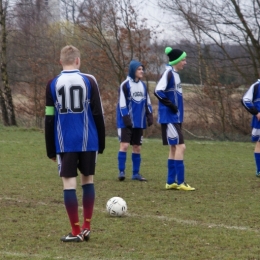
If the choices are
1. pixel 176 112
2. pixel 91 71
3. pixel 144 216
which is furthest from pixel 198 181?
pixel 91 71

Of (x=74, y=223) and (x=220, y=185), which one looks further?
(x=220, y=185)

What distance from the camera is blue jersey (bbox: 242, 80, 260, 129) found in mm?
10320

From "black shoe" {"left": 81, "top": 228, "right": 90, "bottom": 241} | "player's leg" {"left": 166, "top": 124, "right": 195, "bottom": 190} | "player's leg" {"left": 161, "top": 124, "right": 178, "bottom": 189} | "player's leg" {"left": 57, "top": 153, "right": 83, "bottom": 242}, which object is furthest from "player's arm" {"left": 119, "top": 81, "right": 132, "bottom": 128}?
"black shoe" {"left": 81, "top": 228, "right": 90, "bottom": 241}

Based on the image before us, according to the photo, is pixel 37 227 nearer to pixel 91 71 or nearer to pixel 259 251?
pixel 259 251

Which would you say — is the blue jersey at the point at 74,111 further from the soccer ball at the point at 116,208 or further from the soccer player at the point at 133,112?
the soccer player at the point at 133,112

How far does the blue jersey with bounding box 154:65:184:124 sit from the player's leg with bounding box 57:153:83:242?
352 centimetres

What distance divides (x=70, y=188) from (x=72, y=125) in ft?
1.93

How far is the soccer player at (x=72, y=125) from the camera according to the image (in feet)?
18.8

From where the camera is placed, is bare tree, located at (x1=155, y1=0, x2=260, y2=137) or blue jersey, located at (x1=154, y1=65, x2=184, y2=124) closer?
blue jersey, located at (x1=154, y1=65, x2=184, y2=124)

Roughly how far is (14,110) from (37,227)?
2169 centimetres

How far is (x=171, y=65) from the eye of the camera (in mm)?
9242

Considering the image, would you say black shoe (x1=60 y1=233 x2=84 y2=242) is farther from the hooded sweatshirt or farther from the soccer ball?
the hooded sweatshirt

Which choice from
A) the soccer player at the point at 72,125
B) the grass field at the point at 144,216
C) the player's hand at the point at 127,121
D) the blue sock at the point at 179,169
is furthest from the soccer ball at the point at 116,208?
the player's hand at the point at 127,121

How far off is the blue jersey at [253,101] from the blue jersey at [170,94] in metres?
1.63
